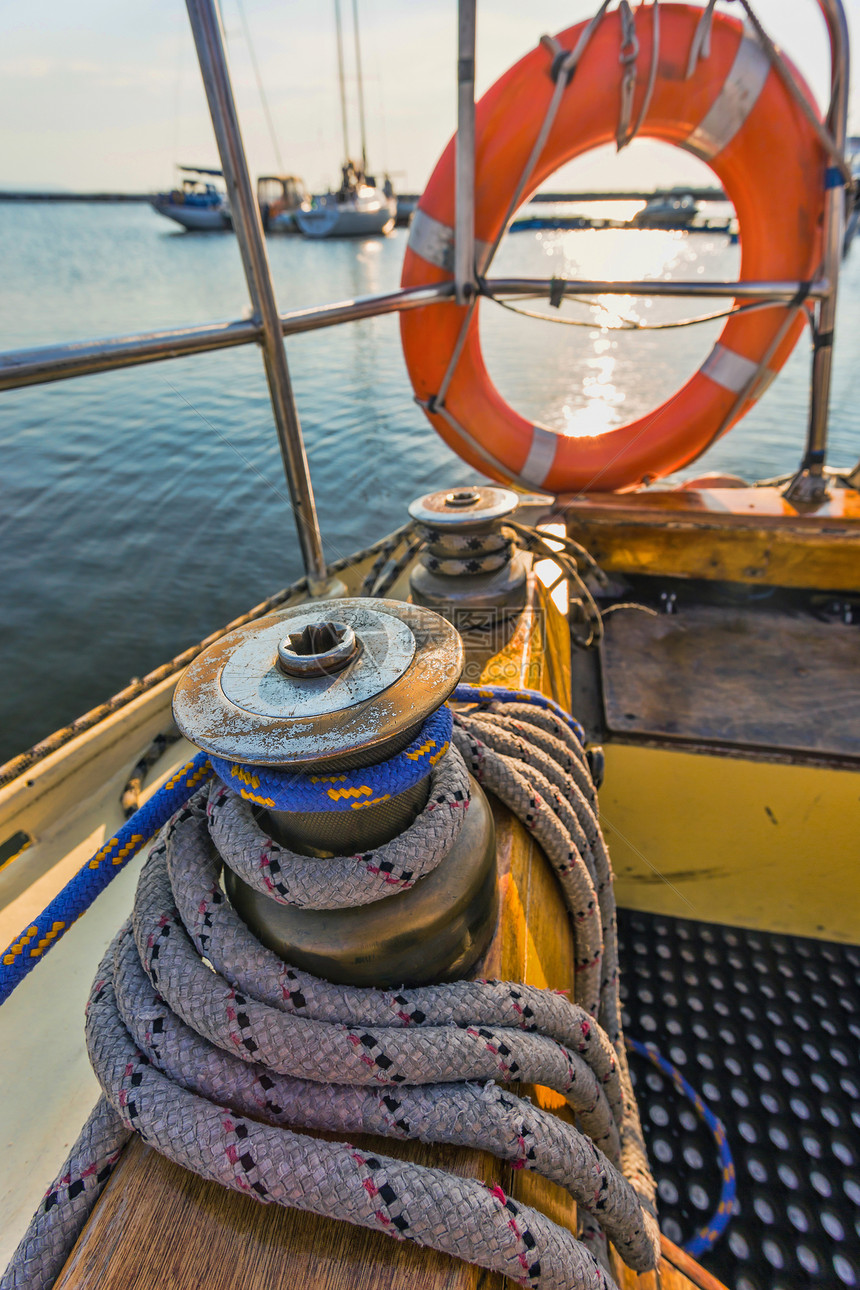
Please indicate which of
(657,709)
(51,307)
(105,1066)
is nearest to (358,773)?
(105,1066)

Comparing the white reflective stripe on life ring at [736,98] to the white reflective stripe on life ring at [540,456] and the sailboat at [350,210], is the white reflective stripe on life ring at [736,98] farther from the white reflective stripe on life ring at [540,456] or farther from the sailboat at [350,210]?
the sailboat at [350,210]

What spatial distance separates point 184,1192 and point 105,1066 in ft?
0.39

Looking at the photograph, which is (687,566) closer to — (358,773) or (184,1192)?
(358,773)

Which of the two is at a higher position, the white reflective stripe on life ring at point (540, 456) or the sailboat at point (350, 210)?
the sailboat at point (350, 210)

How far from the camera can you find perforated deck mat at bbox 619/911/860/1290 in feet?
3.96

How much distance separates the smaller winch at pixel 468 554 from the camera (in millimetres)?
1313

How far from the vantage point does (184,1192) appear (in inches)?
20.6

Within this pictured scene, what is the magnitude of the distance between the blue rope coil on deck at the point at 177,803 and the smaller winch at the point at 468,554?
2.35ft

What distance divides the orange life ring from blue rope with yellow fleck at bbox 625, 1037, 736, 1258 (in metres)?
1.95

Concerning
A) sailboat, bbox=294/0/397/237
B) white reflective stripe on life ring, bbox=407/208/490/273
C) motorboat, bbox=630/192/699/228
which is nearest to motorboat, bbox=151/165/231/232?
sailboat, bbox=294/0/397/237

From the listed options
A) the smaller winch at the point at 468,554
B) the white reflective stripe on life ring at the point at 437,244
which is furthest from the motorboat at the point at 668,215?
the smaller winch at the point at 468,554

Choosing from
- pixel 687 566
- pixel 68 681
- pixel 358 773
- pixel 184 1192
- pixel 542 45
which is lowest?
pixel 68 681

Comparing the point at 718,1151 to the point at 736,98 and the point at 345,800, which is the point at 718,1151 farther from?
the point at 736,98

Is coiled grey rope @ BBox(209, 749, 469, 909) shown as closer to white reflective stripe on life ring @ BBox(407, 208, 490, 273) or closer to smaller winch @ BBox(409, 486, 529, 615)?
smaller winch @ BBox(409, 486, 529, 615)
